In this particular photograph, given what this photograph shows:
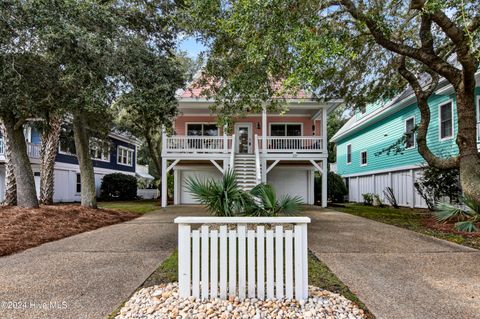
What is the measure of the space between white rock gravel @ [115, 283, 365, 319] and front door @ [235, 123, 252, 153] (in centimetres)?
1553

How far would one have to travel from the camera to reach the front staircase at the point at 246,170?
47.7 feet

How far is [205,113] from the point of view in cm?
1875

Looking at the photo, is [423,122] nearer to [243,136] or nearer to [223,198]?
[223,198]

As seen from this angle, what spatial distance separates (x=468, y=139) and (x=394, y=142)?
377 inches

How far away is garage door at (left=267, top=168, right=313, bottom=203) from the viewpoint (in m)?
19.1

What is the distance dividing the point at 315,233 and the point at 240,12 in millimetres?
5292

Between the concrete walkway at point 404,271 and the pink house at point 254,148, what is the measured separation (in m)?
7.17

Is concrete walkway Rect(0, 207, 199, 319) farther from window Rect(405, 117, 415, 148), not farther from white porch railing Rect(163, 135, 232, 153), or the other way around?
window Rect(405, 117, 415, 148)

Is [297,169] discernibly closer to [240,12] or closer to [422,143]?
[422,143]

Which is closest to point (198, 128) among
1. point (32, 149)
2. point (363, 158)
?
point (32, 149)

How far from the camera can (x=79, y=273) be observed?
16.3 feet

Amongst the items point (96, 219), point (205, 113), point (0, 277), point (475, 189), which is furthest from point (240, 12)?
point (205, 113)

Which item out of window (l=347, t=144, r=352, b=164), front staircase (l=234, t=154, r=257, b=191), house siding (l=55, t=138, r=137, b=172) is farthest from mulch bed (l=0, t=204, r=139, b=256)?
window (l=347, t=144, r=352, b=164)

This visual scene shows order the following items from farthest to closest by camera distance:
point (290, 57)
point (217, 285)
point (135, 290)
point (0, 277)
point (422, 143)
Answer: point (422, 143) < point (290, 57) < point (0, 277) < point (135, 290) < point (217, 285)
